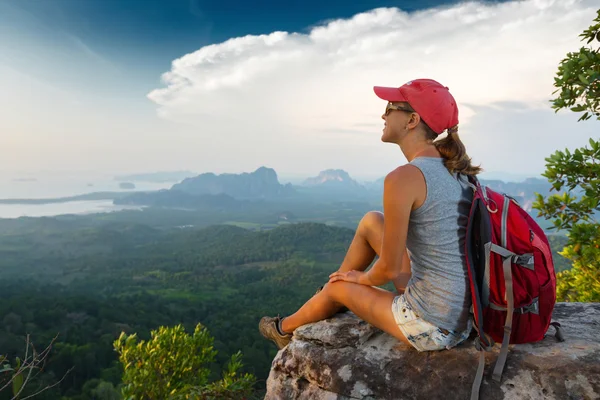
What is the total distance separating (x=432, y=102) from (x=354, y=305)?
1688 mm

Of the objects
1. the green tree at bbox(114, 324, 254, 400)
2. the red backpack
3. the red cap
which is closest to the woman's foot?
the red backpack

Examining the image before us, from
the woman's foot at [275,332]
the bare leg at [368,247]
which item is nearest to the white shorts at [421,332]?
the bare leg at [368,247]

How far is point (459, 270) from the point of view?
2547mm

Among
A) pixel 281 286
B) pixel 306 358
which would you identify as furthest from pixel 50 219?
pixel 306 358

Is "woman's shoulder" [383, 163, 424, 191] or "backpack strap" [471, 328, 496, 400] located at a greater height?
"woman's shoulder" [383, 163, 424, 191]

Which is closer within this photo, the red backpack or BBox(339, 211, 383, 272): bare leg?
the red backpack

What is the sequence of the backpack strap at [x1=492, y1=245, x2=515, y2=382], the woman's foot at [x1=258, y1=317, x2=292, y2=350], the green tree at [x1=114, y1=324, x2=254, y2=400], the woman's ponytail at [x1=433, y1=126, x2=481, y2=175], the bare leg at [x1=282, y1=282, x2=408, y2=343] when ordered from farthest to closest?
the green tree at [x1=114, y1=324, x2=254, y2=400]
the woman's foot at [x1=258, y1=317, x2=292, y2=350]
the bare leg at [x1=282, y1=282, x2=408, y2=343]
the woman's ponytail at [x1=433, y1=126, x2=481, y2=175]
the backpack strap at [x1=492, y1=245, x2=515, y2=382]

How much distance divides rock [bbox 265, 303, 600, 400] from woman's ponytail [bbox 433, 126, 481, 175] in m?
1.32

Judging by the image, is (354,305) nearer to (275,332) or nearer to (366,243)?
(366,243)

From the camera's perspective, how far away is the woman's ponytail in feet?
8.46

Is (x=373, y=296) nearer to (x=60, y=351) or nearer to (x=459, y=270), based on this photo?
(x=459, y=270)

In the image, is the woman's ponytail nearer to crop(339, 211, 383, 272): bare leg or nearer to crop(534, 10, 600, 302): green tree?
crop(339, 211, 383, 272): bare leg

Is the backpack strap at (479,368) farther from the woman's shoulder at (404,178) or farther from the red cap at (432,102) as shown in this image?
the red cap at (432,102)

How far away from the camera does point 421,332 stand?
269 cm
